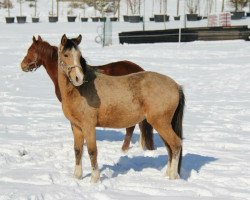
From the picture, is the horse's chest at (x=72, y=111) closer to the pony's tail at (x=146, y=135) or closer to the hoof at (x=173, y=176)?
the hoof at (x=173, y=176)

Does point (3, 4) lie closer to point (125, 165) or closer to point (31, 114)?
point (31, 114)

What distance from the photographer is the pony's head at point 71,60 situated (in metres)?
5.56

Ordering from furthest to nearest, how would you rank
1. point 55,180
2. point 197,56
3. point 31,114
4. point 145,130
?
point 197,56
point 31,114
point 145,130
point 55,180

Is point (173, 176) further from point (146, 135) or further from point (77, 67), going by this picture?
point (77, 67)

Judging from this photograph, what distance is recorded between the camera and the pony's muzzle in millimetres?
5520

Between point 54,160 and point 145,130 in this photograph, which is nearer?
point 54,160

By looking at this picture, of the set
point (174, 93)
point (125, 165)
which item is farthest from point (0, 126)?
point (174, 93)

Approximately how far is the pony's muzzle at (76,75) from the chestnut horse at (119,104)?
0.46 ft

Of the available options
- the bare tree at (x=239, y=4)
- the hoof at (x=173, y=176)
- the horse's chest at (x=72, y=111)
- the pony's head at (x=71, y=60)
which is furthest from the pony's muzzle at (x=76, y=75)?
the bare tree at (x=239, y=4)

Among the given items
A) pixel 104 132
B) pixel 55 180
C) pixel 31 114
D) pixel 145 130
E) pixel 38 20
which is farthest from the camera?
pixel 38 20

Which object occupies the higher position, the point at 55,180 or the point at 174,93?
the point at 174,93

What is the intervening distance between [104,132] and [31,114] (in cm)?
246

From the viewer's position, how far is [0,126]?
992cm

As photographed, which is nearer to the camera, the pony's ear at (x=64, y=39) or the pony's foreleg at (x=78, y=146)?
the pony's ear at (x=64, y=39)
